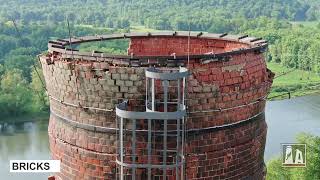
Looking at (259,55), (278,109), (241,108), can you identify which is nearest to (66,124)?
(241,108)

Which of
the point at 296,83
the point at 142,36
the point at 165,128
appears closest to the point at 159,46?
the point at 142,36

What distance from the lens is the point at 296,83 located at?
161 ft

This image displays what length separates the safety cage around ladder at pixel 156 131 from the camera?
546 centimetres

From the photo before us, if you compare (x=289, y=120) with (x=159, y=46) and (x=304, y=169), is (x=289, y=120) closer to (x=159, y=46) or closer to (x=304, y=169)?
(x=304, y=169)

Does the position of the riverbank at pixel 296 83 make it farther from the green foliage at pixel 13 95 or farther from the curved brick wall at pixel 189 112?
the curved brick wall at pixel 189 112

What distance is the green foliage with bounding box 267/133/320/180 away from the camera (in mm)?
20469

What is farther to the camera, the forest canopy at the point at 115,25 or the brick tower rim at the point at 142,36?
the forest canopy at the point at 115,25

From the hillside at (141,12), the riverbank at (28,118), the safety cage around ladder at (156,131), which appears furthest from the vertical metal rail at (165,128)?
the hillside at (141,12)

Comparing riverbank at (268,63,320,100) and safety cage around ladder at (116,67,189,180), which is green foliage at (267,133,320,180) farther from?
riverbank at (268,63,320,100)

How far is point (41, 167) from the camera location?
253 inches

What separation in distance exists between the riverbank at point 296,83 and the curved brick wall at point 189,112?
1492 inches

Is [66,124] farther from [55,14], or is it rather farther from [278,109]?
[55,14]

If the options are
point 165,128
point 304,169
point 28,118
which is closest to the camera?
point 165,128

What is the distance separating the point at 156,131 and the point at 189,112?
44cm
